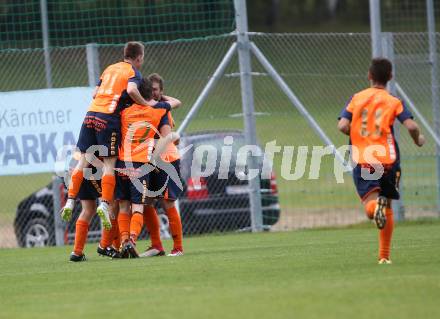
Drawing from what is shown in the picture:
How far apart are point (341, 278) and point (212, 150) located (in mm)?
7606

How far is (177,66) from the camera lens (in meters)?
18.4

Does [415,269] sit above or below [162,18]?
below

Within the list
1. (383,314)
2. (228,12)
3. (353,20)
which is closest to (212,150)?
(228,12)

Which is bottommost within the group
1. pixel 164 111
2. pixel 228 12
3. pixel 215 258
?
pixel 215 258

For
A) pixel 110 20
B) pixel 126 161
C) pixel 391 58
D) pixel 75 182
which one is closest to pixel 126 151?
pixel 126 161

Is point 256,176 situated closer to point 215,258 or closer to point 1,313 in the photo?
point 215,258

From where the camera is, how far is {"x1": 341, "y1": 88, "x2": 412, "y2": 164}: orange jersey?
984 centimetres

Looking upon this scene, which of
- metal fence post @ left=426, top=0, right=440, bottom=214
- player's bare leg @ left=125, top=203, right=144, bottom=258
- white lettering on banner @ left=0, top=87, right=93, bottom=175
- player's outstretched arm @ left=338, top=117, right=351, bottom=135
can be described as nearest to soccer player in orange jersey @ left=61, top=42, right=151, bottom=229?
player's bare leg @ left=125, top=203, right=144, bottom=258

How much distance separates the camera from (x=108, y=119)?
1175 centimetres

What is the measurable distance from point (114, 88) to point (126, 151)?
0.64 meters

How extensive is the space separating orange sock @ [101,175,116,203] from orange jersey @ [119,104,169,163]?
9.4 inches

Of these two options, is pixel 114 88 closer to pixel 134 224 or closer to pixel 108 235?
pixel 134 224

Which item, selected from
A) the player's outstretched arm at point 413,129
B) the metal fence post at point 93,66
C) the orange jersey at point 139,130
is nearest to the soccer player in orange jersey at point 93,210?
the orange jersey at point 139,130

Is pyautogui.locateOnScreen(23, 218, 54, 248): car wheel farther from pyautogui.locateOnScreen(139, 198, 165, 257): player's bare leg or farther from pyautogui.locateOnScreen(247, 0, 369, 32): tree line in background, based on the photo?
pyautogui.locateOnScreen(247, 0, 369, 32): tree line in background
